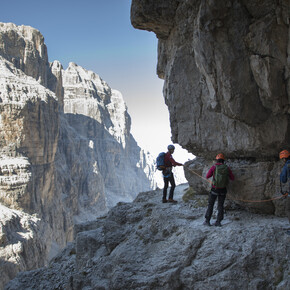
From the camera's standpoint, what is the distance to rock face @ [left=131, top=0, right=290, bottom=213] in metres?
6.86

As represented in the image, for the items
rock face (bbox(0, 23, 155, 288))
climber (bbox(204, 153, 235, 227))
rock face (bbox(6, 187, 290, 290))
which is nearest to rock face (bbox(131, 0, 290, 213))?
climber (bbox(204, 153, 235, 227))

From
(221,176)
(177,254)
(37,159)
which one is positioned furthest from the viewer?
(37,159)

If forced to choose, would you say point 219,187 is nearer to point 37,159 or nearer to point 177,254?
point 177,254

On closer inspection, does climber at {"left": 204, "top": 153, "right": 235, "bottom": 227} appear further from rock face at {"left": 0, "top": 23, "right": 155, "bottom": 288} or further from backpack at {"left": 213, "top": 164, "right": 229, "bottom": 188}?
rock face at {"left": 0, "top": 23, "right": 155, "bottom": 288}

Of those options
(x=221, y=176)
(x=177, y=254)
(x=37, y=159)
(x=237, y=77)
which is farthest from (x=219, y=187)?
(x=37, y=159)

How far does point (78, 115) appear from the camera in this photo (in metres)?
93.1

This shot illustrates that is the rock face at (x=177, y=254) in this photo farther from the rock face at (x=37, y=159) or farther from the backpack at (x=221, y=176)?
the rock face at (x=37, y=159)

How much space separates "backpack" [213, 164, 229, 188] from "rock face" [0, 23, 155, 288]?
26419mm

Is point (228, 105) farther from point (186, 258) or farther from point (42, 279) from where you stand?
point (42, 279)

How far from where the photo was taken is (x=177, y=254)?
24.5ft

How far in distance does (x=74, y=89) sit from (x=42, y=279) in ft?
292

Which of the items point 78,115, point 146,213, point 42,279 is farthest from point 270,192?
point 78,115

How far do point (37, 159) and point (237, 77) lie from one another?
1699 inches

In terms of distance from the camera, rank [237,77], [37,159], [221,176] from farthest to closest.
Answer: [37,159], [221,176], [237,77]
